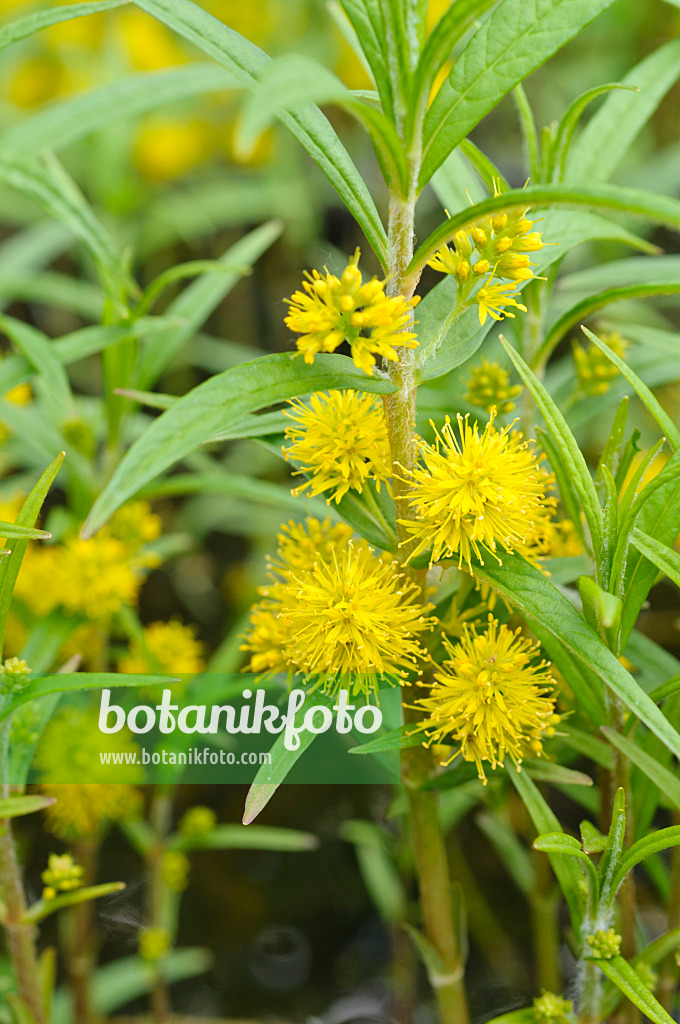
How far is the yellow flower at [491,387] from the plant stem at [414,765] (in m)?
0.16

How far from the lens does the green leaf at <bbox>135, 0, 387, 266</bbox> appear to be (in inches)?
19.5

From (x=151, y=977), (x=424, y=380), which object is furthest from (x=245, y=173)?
(x=151, y=977)

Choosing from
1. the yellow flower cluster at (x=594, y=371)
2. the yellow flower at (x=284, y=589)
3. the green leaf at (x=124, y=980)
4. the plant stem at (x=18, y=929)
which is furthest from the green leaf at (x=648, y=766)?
the green leaf at (x=124, y=980)

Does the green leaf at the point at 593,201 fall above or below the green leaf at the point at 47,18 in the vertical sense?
below

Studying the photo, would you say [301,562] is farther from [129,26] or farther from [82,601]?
[129,26]

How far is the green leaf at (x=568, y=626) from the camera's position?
1.40 ft

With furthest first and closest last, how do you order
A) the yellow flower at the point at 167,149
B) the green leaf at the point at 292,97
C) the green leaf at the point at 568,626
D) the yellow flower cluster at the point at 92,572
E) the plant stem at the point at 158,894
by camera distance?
the yellow flower at the point at 167,149 < the plant stem at the point at 158,894 < the yellow flower cluster at the point at 92,572 < the green leaf at the point at 568,626 < the green leaf at the point at 292,97

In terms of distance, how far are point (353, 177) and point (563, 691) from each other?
40cm

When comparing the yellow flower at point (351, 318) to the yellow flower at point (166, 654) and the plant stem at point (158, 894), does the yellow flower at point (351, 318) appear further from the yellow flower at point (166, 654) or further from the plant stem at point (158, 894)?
the plant stem at point (158, 894)

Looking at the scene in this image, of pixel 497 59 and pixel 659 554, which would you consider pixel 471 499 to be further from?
pixel 497 59

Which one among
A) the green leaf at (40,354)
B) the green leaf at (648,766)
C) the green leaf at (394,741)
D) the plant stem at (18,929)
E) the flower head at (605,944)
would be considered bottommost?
the flower head at (605,944)

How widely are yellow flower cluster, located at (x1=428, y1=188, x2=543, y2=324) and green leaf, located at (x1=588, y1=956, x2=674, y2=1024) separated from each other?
0.43 metres

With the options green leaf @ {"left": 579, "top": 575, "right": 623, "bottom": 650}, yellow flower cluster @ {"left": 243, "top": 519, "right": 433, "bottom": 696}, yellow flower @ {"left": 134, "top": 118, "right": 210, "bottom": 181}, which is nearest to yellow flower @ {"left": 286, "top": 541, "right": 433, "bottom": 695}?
yellow flower cluster @ {"left": 243, "top": 519, "right": 433, "bottom": 696}

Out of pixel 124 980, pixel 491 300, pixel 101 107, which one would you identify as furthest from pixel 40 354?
pixel 124 980
